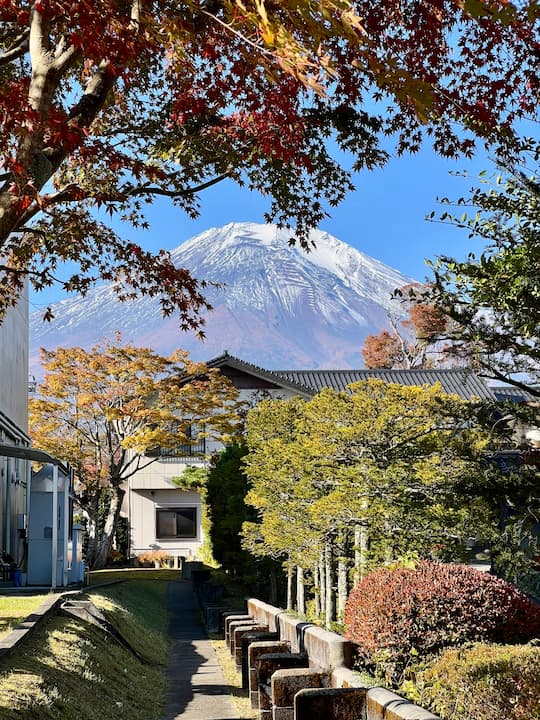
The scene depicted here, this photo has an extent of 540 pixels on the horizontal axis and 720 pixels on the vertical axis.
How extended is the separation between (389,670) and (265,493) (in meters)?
9.16

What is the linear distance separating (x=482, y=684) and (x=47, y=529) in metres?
14.6

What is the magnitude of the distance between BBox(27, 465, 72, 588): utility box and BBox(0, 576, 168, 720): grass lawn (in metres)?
4.56

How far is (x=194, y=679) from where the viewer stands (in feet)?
39.4

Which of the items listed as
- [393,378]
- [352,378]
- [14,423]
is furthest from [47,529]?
[393,378]

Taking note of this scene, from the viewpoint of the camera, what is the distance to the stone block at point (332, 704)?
6.79m

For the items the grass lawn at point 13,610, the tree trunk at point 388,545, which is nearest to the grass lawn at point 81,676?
the grass lawn at point 13,610

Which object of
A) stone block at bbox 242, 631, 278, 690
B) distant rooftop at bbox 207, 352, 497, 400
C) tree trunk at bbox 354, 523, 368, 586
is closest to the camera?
stone block at bbox 242, 631, 278, 690

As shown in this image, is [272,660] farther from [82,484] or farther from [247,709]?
[82,484]

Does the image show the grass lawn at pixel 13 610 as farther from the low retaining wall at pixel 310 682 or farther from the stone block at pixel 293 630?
the stone block at pixel 293 630

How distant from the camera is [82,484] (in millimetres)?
36031

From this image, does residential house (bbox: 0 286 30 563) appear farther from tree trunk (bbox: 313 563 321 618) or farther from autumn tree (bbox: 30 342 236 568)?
tree trunk (bbox: 313 563 321 618)

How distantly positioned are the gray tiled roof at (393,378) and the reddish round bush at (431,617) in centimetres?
2814

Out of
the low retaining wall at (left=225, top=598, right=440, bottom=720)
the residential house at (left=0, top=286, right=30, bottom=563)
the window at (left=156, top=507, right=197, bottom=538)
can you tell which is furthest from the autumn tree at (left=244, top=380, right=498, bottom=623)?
the window at (left=156, top=507, right=197, bottom=538)

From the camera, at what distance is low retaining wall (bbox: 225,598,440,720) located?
6.57m
